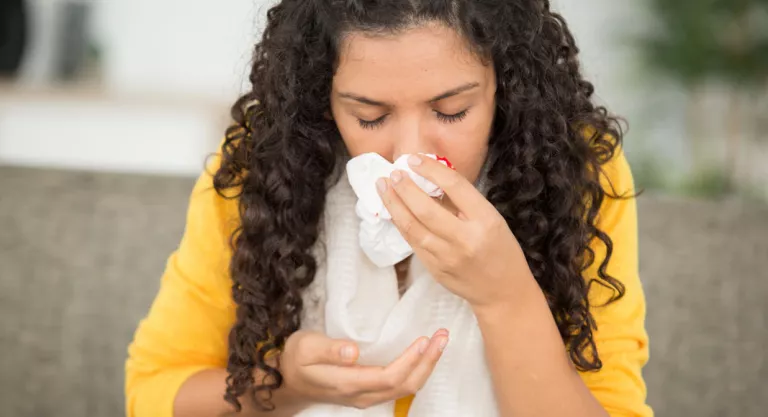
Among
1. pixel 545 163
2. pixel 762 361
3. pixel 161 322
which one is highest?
pixel 545 163

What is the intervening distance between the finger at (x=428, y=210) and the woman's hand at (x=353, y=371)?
0.44ft

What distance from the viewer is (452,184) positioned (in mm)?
903

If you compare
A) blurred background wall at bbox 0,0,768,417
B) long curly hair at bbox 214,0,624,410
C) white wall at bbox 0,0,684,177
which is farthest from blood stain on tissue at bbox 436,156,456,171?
white wall at bbox 0,0,684,177

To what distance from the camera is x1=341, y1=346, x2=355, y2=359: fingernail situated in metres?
0.96

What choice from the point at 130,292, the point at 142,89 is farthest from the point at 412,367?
the point at 142,89

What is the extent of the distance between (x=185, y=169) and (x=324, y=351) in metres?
3.13

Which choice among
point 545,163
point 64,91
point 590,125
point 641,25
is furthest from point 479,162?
point 64,91

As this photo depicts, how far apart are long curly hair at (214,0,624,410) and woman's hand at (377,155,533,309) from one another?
16 cm

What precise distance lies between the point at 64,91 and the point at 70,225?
2351mm

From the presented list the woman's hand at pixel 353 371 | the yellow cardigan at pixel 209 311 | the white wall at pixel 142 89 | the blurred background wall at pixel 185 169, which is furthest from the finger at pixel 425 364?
the white wall at pixel 142 89

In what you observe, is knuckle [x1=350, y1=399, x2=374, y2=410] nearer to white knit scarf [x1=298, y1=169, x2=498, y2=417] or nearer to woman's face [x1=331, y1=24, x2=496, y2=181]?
white knit scarf [x1=298, y1=169, x2=498, y2=417]

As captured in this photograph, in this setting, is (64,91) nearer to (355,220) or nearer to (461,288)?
(355,220)

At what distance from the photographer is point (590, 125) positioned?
3.73 ft

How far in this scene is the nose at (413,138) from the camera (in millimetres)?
935
